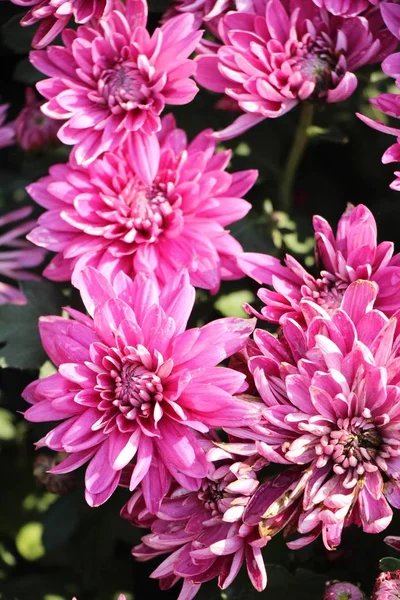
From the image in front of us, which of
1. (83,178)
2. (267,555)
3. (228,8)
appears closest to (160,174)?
(83,178)

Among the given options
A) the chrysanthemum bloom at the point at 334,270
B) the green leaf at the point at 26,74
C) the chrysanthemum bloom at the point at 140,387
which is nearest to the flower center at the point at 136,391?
the chrysanthemum bloom at the point at 140,387

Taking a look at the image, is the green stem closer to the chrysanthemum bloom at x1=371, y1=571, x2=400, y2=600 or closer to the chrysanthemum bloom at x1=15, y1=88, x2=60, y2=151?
the chrysanthemum bloom at x1=15, y1=88, x2=60, y2=151

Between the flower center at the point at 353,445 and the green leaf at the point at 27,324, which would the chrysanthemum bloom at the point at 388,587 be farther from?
the green leaf at the point at 27,324

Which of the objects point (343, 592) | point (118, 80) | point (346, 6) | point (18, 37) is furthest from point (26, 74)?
point (343, 592)

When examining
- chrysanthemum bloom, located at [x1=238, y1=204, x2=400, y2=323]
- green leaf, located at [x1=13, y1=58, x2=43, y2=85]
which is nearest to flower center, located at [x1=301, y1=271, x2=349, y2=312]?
chrysanthemum bloom, located at [x1=238, y1=204, x2=400, y2=323]

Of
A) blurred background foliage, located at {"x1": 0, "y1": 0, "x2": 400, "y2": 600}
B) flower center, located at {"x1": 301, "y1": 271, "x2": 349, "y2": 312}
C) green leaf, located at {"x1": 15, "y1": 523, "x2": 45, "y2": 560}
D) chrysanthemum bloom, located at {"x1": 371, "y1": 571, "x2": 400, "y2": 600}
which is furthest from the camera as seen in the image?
green leaf, located at {"x1": 15, "y1": 523, "x2": 45, "y2": 560}

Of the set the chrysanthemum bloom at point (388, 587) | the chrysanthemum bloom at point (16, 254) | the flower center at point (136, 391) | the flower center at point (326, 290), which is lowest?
the chrysanthemum bloom at point (16, 254)

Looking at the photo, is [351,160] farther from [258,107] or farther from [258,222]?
[258,107]

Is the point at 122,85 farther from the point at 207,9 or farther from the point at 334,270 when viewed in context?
the point at 334,270
